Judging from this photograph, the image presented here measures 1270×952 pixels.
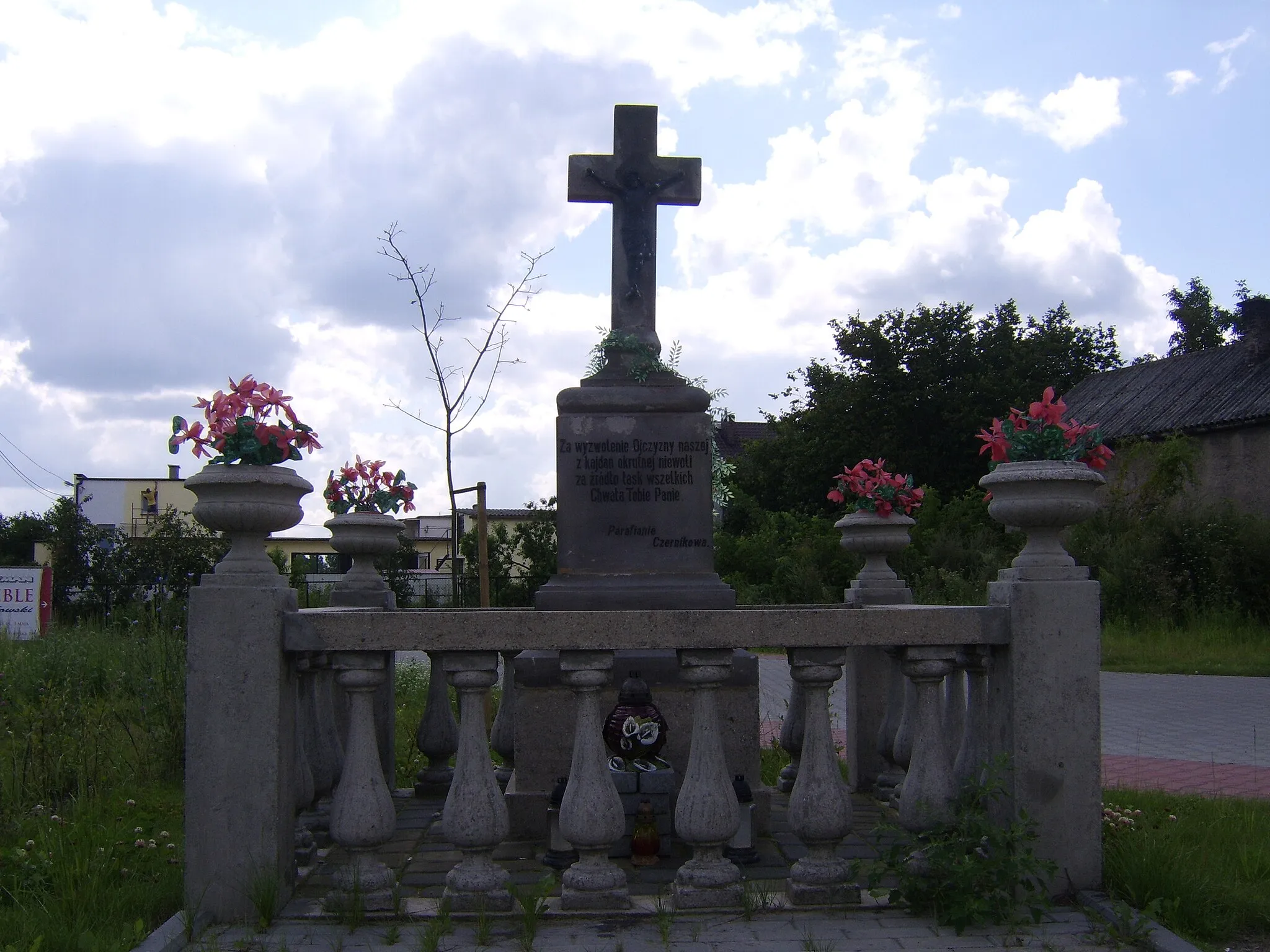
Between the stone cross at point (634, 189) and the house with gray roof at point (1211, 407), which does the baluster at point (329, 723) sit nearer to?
the stone cross at point (634, 189)

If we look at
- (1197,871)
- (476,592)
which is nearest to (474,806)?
(1197,871)

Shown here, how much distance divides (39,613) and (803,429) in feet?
90.3

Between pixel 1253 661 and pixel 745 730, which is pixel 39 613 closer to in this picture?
pixel 745 730

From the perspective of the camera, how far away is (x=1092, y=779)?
4.52 metres

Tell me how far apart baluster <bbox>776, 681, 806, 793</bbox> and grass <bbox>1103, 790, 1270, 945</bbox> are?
1.90 m

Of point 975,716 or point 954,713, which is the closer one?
point 975,716

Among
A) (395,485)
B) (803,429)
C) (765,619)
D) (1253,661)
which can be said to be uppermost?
(803,429)

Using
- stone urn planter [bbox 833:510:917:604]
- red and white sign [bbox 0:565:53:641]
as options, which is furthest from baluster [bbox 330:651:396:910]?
red and white sign [bbox 0:565:53:641]

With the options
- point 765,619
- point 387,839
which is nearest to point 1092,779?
point 765,619

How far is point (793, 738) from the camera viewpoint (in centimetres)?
678

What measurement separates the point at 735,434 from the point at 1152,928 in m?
59.6

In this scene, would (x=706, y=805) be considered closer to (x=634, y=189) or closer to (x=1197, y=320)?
(x=634, y=189)

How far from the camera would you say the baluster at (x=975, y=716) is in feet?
15.5

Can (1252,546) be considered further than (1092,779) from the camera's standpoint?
Yes
